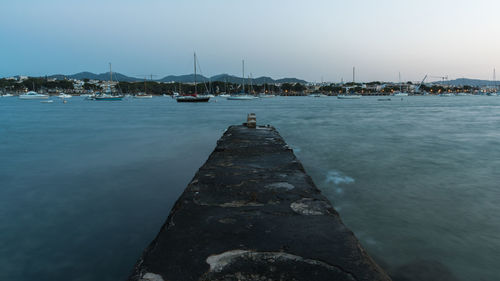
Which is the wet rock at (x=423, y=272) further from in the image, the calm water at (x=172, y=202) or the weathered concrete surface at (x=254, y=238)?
the weathered concrete surface at (x=254, y=238)

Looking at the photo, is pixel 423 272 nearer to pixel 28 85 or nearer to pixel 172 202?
pixel 172 202

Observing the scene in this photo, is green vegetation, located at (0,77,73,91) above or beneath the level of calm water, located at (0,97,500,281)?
above

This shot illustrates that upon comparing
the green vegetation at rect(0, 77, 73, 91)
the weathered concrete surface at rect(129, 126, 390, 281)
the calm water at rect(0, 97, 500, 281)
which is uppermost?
the green vegetation at rect(0, 77, 73, 91)

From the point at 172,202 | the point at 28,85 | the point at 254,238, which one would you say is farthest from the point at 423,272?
the point at 28,85

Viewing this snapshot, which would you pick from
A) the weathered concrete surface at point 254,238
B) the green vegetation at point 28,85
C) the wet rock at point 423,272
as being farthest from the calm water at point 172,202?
the green vegetation at point 28,85

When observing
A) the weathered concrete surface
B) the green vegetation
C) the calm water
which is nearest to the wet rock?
the calm water

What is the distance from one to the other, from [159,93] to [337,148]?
613ft

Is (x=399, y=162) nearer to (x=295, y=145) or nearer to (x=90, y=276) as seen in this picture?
(x=295, y=145)

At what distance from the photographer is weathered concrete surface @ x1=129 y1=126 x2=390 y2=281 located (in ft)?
8.39

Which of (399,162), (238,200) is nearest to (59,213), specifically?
(238,200)

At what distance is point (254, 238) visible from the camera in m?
3.19

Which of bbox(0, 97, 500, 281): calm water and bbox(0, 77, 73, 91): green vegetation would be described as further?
bbox(0, 77, 73, 91): green vegetation

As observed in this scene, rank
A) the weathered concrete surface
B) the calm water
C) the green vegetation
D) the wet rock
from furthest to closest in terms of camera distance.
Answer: the green vegetation → the calm water → the wet rock → the weathered concrete surface

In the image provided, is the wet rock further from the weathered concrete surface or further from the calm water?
the weathered concrete surface
